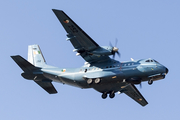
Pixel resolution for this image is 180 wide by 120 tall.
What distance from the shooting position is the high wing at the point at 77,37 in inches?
1236

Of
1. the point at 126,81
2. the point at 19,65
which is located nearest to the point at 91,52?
the point at 126,81

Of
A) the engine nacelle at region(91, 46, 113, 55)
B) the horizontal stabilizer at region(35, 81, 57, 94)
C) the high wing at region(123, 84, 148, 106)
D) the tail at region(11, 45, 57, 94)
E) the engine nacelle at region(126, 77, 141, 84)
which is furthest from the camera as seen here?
the high wing at region(123, 84, 148, 106)

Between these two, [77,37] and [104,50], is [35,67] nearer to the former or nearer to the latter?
[77,37]

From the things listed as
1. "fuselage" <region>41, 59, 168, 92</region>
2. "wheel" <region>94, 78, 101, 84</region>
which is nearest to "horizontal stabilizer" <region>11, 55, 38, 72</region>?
"fuselage" <region>41, 59, 168, 92</region>

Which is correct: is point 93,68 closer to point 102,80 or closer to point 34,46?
point 102,80

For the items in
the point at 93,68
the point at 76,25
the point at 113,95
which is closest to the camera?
the point at 76,25

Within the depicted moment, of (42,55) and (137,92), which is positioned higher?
(42,55)

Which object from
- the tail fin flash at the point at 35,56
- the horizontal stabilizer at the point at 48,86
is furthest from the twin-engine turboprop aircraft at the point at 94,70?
the tail fin flash at the point at 35,56

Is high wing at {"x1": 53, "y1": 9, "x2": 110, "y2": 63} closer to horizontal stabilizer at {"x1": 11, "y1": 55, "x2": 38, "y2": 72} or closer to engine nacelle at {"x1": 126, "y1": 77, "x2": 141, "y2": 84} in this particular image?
engine nacelle at {"x1": 126, "y1": 77, "x2": 141, "y2": 84}

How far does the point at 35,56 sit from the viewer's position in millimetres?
38062

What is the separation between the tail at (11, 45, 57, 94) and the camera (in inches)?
1350

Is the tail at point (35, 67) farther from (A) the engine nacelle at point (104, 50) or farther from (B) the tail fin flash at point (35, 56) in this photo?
(A) the engine nacelle at point (104, 50)

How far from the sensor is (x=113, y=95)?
3650cm

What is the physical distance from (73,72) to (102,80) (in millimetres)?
3142
